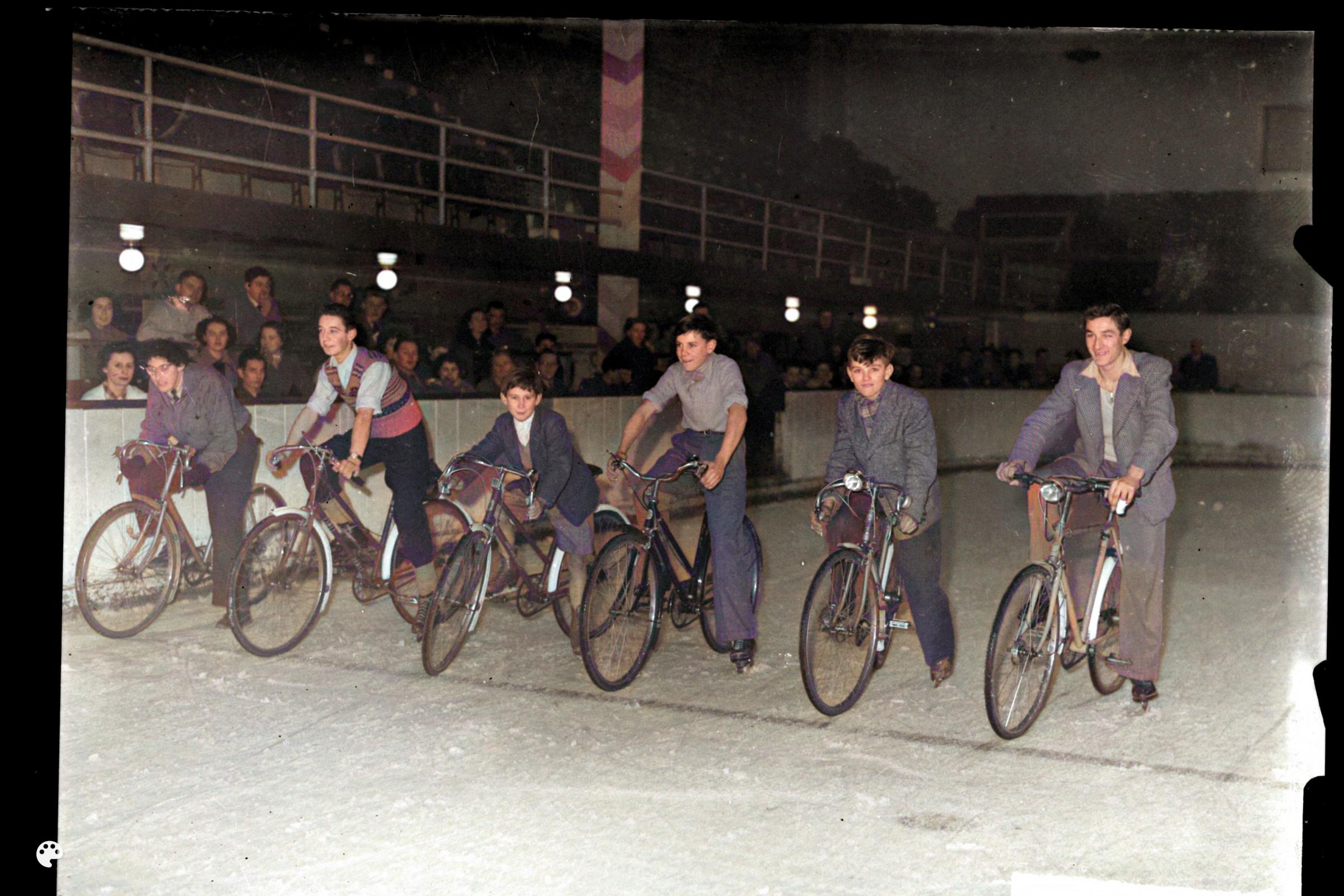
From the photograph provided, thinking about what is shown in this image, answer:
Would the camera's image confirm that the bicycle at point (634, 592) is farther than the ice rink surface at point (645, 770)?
Yes

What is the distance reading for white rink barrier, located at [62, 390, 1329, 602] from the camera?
6.50m

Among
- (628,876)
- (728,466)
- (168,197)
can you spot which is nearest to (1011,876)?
(628,876)

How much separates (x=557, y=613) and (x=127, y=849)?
8.62 feet

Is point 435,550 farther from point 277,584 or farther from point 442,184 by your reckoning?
point 442,184

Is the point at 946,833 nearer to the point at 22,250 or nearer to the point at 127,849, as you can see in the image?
the point at 127,849

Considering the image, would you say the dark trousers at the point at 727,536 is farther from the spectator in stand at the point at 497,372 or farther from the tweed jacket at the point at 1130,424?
the spectator in stand at the point at 497,372

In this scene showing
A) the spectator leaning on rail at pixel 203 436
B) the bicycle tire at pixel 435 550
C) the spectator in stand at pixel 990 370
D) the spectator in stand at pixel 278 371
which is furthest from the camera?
the spectator in stand at pixel 990 370

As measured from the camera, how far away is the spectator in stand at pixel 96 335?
6.99 meters

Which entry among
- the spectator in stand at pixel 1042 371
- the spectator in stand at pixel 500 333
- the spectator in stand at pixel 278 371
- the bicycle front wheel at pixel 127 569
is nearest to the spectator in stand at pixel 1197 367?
the spectator in stand at pixel 1042 371

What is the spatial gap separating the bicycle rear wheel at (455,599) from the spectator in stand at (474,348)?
3114 mm

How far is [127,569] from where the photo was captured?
247 inches

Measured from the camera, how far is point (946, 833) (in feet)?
13.6

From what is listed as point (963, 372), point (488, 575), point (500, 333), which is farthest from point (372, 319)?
point (963, 372)

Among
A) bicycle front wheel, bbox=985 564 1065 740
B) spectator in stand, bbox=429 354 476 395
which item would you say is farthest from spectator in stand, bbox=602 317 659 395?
bicycle front wheel, bbox=985 564 1065 740
